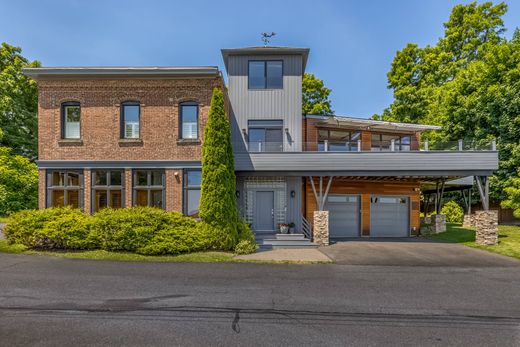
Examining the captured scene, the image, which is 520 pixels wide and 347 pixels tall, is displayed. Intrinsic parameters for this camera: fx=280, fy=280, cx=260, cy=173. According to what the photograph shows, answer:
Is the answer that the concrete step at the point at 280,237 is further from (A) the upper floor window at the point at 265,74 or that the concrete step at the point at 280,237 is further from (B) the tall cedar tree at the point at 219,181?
(A) the upper floor window at the point at 265,74

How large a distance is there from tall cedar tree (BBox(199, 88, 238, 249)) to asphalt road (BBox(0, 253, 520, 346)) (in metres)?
2.14

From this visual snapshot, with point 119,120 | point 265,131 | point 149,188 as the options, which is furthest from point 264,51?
point 149,188

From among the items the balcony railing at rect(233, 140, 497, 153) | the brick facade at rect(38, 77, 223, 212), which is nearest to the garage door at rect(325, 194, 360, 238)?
the balcony railing at rect(233, 140, 497, 153)

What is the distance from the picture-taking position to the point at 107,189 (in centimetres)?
1317

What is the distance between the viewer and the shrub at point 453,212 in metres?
22.2

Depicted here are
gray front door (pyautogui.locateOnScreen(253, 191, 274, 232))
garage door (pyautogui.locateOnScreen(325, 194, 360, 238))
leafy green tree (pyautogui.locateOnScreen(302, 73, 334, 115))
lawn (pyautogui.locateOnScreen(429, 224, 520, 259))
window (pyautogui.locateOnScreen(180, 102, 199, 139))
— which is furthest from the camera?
leafy green tree (pyautogui.locateOnScreen(302, 73, 334, 115))

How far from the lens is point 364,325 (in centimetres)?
494

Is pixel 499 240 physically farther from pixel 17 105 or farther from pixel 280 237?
pixel 17 105

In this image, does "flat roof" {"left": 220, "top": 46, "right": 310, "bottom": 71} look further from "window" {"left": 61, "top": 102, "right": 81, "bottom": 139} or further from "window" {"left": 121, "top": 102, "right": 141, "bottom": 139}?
"window" {"left": 61, "top": 102, "right": 81, "bottom": 139}

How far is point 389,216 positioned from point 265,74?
1070cm

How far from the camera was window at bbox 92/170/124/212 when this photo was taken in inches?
518

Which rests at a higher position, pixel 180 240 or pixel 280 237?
pixel 180 240

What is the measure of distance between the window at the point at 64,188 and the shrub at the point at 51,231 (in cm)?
210

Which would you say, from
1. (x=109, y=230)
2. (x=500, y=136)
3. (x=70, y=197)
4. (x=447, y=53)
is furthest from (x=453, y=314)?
(x=447, y=53)
